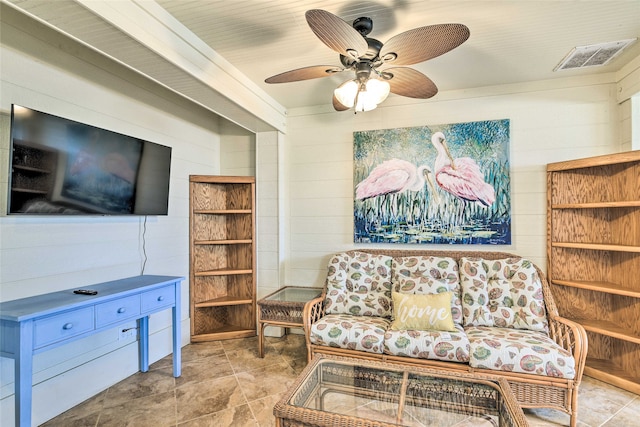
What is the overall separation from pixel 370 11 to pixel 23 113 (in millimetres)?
2019

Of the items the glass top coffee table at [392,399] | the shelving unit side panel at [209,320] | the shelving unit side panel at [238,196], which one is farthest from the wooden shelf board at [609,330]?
the shelving unit side panel at [209,320]

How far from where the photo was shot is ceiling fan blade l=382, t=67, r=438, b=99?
211 cm

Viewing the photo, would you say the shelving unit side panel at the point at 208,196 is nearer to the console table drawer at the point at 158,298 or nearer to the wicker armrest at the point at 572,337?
the console table drawer at the point at 158,298

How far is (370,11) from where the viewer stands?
1976 mm

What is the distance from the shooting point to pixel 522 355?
7.09 ft

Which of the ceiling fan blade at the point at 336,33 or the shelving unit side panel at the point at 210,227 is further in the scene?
the shelving unit side panel at the point at 210,227

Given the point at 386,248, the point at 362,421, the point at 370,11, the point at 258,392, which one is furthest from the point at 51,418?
the point at 370,11

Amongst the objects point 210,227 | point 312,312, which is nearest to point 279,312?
point 312,312

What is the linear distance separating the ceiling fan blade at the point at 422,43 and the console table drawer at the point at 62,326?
2.28 metres

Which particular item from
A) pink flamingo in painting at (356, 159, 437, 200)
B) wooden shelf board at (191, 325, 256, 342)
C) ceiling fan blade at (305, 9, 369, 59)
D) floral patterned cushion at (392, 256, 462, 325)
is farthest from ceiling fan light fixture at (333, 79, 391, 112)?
wooden shelf board at (191, 325, 256, 342)

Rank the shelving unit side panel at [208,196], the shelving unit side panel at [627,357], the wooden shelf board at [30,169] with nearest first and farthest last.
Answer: the wooden shelf board at [30,169] → the shelving unit side panel at [627,357] → the shelving unit side panel at [208,196]

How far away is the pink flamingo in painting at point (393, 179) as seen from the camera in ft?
10.7

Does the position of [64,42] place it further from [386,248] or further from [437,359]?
[437,359]

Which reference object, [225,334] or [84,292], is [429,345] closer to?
[225,334]
